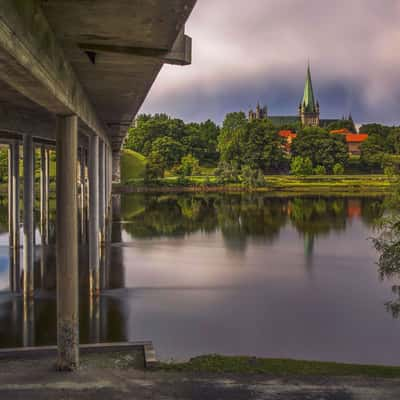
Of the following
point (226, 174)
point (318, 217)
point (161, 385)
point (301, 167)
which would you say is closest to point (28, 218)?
point (161, 385)

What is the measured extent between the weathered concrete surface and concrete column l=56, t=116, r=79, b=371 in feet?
1.85

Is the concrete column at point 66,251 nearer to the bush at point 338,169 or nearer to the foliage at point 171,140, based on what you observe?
the bush at point 338,169

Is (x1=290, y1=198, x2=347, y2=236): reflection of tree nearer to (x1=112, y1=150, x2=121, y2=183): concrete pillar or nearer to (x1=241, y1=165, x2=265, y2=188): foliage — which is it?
(x1=241, y1=165, x2=265, y2=188): foliage

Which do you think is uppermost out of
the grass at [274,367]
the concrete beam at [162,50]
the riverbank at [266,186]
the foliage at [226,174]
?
the foliage at [226,174]

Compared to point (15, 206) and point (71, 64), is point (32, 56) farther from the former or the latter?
point (15, 206)

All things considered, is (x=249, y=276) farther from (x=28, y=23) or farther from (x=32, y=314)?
(x=28, y=23)

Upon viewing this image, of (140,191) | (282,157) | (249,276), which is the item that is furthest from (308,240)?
(282,157)

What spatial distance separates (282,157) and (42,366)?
116 meters

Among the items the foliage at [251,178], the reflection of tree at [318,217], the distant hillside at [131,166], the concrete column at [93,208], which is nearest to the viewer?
the concrete column at [93,208]

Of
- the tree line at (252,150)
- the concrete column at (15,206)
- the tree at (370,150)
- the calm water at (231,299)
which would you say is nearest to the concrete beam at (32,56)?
the calm water at (231,299)

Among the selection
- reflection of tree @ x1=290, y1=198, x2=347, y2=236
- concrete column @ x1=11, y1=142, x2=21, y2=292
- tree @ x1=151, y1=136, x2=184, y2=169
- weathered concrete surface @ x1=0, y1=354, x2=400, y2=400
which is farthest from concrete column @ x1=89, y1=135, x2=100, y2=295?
tree @ x1=151, y1=136, x2=184, y2=169

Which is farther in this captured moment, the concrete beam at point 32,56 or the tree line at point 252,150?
the tree line at point 252,150

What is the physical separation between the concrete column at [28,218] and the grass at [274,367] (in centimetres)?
965

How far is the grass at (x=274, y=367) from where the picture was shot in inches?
470
